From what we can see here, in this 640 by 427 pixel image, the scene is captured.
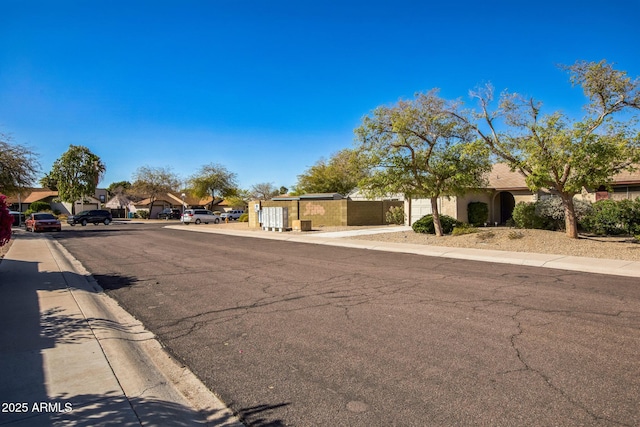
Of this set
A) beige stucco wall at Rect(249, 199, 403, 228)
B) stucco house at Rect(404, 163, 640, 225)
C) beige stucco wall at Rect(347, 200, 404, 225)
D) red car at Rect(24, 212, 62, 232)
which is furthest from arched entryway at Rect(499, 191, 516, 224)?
red car at Rect(24, 212, 62, 232)

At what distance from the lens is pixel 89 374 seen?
13.9ft

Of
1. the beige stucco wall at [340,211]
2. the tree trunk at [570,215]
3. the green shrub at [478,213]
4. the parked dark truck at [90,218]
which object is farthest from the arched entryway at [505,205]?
the parked dark truck at [90,218]

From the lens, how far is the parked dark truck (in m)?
42.0

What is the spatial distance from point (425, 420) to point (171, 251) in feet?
48.7

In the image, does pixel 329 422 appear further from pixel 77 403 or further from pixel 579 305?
pixel 579 305

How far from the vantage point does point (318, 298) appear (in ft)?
25.4

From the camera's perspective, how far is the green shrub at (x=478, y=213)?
24969 millimetres

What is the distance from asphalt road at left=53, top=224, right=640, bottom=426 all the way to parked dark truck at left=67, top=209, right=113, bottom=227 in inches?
1463

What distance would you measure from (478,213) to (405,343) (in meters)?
21.6

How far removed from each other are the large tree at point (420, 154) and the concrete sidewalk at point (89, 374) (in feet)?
45.2

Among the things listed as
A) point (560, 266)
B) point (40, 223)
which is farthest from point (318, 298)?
point (40, 223)

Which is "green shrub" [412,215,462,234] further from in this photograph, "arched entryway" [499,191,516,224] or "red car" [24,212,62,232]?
"red car" [24,212,62,232]

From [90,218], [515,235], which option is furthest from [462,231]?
[90,218]

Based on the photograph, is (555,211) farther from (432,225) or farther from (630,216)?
(432,225)
